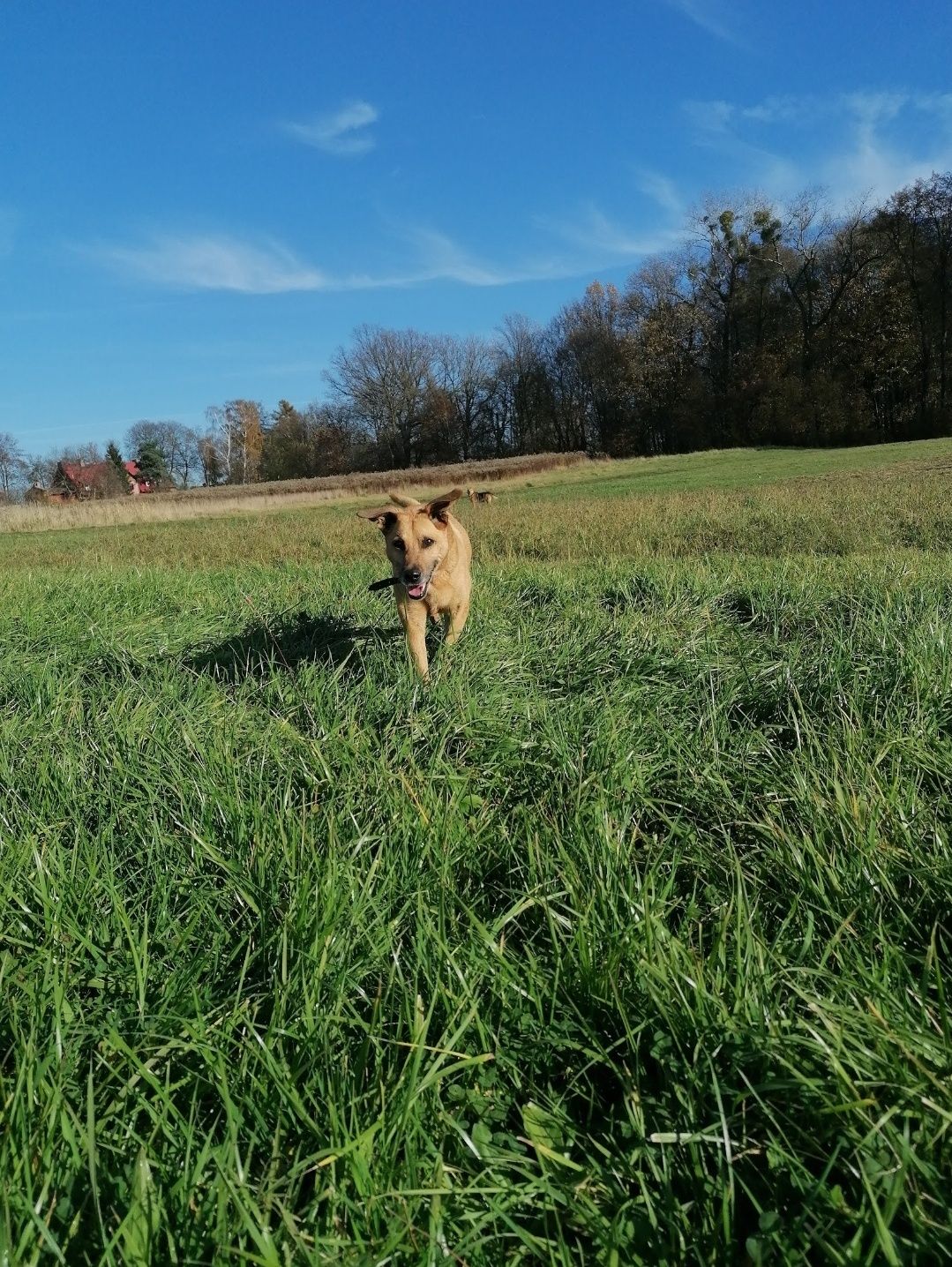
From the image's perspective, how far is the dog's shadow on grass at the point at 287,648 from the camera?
4.91 meters

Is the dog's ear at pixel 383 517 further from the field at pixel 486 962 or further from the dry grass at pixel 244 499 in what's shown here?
the dry grass at pixel 244 499

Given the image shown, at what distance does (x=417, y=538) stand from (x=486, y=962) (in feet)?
13.5

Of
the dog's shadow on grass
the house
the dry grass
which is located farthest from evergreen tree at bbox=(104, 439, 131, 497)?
the dog's shadow on grass

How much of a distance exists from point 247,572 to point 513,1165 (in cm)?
933

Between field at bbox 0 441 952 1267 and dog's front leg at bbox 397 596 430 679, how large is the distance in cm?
46

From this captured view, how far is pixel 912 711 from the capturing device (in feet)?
10.8

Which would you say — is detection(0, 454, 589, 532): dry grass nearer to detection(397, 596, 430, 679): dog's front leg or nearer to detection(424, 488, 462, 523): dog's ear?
detection(424, 488, 462, 523): dog's ear

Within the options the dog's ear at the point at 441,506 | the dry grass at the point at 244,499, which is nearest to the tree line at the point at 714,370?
the dry grass at the point at 244,499

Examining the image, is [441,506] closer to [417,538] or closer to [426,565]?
[417,538]

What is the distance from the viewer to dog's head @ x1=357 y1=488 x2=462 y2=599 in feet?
17.6

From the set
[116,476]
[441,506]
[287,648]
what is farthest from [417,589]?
[116,476]

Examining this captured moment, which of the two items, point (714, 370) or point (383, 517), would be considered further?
point (714, 370)

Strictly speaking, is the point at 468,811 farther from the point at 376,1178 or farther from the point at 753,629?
the point at 753,629

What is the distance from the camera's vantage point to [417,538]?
566 centimetres
